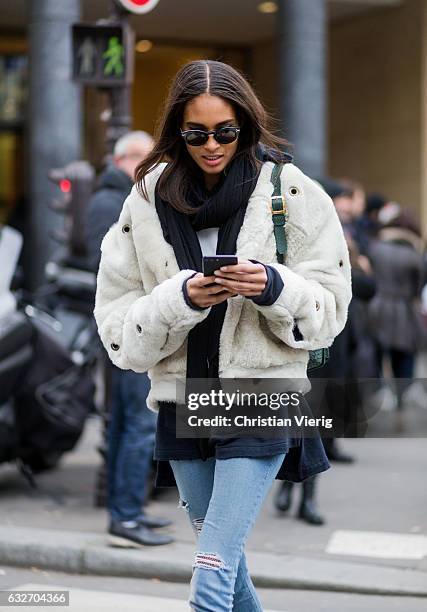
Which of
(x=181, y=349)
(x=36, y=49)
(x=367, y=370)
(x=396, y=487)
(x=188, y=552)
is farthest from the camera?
(x=36, y=49)

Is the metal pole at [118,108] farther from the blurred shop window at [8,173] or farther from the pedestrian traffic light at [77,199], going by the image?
the blurred shop window at [8,173]

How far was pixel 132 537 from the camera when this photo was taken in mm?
5875

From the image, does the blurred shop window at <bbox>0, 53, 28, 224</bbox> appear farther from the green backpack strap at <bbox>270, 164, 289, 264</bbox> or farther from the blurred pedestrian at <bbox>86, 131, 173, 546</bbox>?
the green backpack strap at <bbox>270, 164, 289, 264</bbox>

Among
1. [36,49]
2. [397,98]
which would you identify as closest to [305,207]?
[36,49]

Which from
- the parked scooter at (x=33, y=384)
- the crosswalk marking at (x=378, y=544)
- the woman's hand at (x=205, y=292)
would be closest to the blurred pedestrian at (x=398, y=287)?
the parked scooter at (x=33, y=384)

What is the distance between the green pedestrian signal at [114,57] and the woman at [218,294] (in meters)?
3.64

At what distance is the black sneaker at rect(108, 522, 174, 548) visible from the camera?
19.3 ft

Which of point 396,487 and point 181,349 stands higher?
Answer: point 181,349

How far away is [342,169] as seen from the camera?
18.6m

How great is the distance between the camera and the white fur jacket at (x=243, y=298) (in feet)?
10.8

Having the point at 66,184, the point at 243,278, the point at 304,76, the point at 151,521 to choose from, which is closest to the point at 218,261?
the point at 243,278

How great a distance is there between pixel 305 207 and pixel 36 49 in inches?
418

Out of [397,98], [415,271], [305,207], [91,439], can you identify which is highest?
[397,98]

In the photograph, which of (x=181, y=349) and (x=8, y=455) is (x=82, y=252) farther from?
(x=181, y=349)
